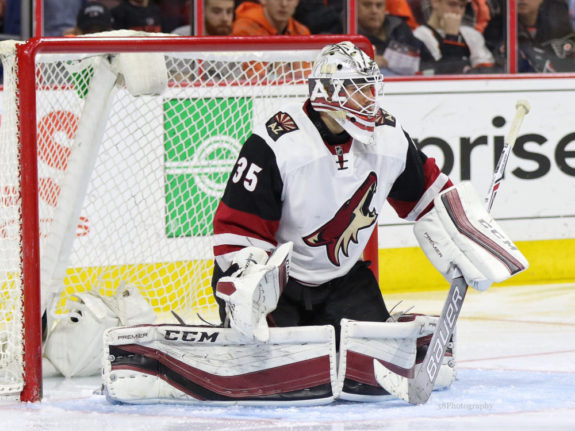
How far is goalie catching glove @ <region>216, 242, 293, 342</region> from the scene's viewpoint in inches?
112

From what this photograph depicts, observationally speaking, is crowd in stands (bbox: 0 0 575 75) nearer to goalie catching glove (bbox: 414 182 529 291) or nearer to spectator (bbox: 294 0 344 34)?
spectator (bbox: 294 0 344 34)

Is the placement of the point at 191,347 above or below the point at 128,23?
below

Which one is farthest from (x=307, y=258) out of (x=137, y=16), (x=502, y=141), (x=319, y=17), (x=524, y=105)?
(x=502, y=141)

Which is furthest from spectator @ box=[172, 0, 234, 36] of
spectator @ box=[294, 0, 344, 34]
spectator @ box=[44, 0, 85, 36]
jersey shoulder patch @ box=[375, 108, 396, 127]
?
jersey shoulder patch @ box=[375, 108, 396, 127]

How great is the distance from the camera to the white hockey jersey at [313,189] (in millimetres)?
3025

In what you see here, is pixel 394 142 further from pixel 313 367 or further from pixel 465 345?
pixel 465 345

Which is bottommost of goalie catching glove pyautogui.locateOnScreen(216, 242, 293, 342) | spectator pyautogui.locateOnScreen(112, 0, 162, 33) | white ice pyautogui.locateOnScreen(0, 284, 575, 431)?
white ice pyautogui.locateOnScreen(0, 284, 575, 431)

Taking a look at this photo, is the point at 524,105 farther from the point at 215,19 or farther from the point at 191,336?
the point at 215,19

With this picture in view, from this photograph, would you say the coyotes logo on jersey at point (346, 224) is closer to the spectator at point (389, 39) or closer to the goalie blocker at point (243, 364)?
the goalie blocker at point (243, 364)

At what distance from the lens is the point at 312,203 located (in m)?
3.08

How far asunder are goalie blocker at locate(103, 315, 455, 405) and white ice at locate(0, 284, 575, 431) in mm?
35

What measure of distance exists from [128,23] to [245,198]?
205 centimetres

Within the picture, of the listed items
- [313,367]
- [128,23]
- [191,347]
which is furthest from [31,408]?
[128,23]

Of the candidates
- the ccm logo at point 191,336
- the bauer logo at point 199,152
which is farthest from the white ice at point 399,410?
the bauer logo at point 199,152
